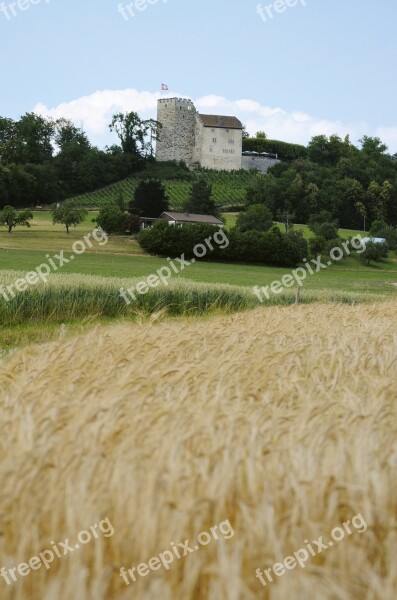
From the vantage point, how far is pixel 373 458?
376cm

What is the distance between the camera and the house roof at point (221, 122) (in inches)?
5295

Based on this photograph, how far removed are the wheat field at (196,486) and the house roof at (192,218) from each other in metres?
72.3

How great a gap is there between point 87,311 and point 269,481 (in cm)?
2020

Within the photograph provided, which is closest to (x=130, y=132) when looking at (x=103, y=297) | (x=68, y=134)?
(x=68, y=134)

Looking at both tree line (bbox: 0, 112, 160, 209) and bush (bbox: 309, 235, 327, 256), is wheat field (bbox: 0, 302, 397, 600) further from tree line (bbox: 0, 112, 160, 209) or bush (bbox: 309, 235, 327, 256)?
tree line (bbox: 0, 112, 160, 209)

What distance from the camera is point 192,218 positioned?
78812mm

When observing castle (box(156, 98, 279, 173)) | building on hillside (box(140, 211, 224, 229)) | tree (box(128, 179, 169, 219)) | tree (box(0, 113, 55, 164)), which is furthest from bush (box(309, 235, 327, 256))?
castle (box(156, 98, 279, 173))

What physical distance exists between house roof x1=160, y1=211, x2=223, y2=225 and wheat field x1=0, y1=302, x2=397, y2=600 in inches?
2846

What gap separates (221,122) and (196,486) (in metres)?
136

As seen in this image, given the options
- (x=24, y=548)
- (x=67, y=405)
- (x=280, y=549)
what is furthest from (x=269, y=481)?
(x=67, y=405)

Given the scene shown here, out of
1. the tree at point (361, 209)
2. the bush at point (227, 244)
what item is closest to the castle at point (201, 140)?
the tree at point (361, 209)

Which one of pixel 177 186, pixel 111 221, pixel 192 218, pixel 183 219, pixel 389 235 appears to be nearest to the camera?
pixel 111 221

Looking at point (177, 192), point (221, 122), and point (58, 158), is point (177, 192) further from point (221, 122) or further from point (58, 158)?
point (221, 122)

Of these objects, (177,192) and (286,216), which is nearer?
Answer: (286,216)
